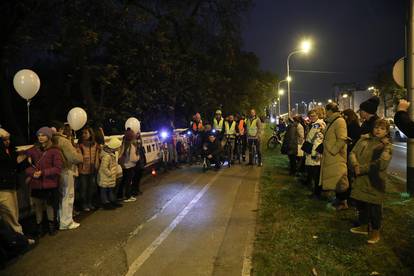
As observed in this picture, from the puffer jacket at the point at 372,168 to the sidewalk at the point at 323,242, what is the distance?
2.23 feet

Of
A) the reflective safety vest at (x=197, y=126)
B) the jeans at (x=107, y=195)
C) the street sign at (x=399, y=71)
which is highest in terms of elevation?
the street sign at (x=399, y=71)

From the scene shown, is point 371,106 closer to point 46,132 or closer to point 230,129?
point 46,132

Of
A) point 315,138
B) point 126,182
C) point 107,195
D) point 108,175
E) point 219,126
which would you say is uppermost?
point 219,126

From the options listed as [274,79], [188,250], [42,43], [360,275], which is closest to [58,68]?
[42,43]

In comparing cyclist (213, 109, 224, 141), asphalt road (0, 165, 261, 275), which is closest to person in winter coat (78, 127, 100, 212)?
asphalt road (0, 165, 261, 275)

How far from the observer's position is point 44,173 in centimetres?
678

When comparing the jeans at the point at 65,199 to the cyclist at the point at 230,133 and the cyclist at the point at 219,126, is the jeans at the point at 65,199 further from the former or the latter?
the cyclist at the point at 230,133

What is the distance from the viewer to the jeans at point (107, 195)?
8938 millimetres

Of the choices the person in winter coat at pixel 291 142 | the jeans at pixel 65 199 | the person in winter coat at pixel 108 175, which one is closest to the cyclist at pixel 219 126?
the person in winter coat at pixel 291 142

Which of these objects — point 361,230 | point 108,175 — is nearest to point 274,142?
point 108,175

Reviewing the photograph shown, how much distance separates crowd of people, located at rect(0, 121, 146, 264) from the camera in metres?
6.10

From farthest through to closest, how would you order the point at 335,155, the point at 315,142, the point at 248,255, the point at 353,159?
the point at 315,142 < the point at 335,155 < the point at 353,159 < the point at 248,255

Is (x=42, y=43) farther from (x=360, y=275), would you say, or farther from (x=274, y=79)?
(x=274, y=79)

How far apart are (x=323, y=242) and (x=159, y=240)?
2411 millimetres
